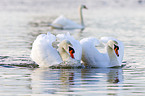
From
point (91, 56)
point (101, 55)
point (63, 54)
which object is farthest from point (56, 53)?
point (101, 55)

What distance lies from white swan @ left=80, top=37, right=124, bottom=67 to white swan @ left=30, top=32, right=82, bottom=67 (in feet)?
1.16

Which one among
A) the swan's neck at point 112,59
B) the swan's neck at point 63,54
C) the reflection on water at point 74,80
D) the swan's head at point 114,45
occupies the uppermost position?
the swan's head at point 114,45

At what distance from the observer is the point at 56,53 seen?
10.6m

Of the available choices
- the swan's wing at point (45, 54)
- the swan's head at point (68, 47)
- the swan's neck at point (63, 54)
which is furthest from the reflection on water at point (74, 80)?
the swan's head at point (68, 47)

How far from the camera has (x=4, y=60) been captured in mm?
11656

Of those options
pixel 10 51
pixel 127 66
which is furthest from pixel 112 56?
pixel 10 51

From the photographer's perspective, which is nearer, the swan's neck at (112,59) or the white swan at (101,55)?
the white swan at (101,55)

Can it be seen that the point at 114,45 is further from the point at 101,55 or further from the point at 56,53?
the point at 56,53

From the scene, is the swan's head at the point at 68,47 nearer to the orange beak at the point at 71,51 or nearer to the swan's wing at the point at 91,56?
the orange beak at the point at 71,51

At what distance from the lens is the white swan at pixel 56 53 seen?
10.3 meters

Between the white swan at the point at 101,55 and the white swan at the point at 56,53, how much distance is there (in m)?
0.35

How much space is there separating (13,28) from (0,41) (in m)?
5.33

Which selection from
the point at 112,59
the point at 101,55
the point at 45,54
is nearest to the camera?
the point at 45,54

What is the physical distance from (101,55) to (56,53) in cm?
120
